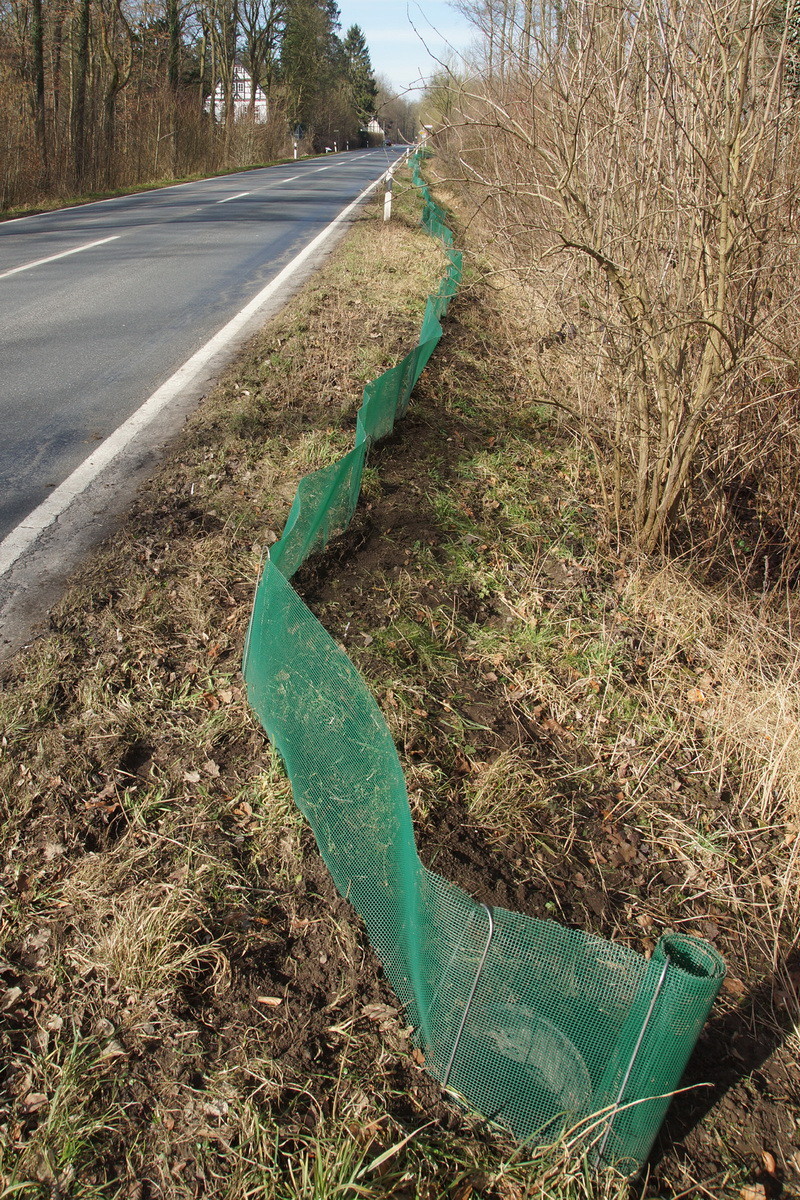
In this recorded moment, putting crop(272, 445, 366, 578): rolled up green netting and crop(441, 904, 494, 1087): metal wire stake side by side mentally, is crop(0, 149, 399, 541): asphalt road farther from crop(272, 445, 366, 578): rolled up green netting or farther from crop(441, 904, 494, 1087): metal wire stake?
crop(441, 904, 494, 1087): metal wire stake

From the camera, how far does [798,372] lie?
15.2 ft

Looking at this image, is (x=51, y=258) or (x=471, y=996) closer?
(x=471, y=996)

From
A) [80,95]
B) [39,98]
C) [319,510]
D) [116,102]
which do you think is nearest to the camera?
[319,510]

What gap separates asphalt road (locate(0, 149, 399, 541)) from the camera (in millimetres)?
5262

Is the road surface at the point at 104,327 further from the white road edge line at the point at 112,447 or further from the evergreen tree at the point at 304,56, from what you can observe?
the evergreen tree at the point at 304,56

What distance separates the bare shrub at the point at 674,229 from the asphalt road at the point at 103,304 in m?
2.93

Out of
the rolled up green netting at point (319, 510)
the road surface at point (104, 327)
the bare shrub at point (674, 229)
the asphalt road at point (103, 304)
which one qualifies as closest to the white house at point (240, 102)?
the asphalt road at point (103, 304)

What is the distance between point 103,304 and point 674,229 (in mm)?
6172

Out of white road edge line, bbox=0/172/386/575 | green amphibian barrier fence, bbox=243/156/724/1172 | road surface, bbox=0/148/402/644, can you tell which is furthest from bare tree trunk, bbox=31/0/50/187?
green amphibian barrier fence, bbox=243/156/724/1172

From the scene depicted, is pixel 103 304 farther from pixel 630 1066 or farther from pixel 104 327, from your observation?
pixel 630 1066

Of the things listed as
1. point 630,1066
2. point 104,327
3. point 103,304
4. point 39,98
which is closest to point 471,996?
point 630,1066

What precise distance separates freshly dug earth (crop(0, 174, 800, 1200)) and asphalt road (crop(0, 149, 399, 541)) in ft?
2.68

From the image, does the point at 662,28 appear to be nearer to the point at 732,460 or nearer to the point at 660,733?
the point at 732,460

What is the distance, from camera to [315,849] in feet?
9.18
